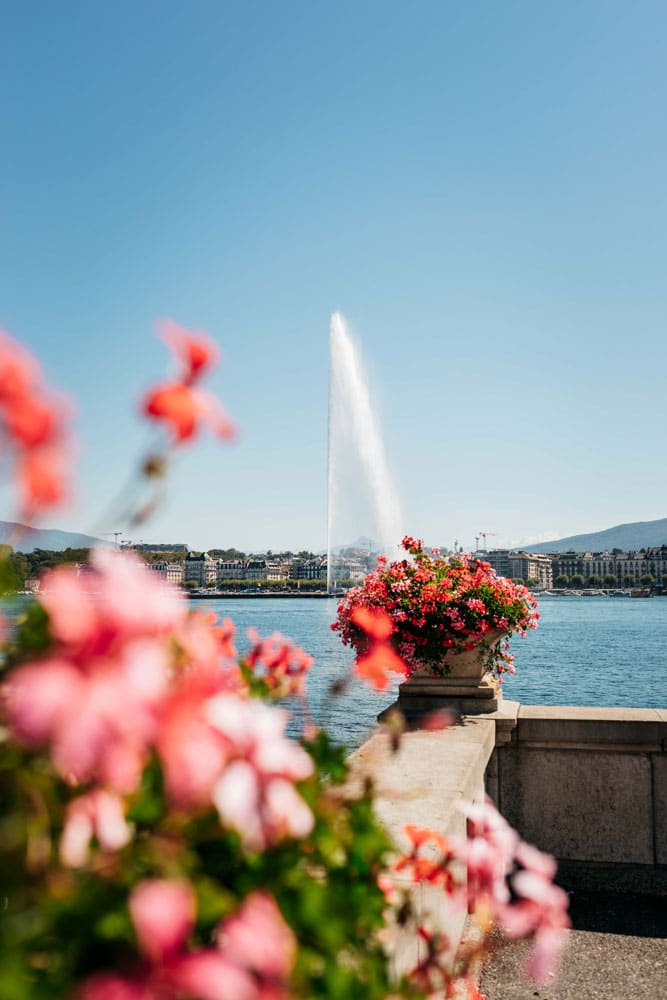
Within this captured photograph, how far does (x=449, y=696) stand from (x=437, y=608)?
83cm

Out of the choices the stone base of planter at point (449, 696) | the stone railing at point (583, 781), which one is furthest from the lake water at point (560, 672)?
the stone railing at point (583, 781)

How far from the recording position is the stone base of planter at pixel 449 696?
744 cm

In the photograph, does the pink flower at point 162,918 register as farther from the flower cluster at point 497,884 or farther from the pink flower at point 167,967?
the flower cluster at point 497,884

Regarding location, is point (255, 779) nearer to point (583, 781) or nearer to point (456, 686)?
point (583, 781)

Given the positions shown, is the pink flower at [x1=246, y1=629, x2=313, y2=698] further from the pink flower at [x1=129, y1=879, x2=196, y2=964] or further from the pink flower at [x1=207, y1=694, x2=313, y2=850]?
the pink flower at [x1=129, y1=879, x2=196, y2=964]

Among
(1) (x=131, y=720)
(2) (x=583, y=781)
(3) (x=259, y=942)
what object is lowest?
(2) (x=583, y=781)

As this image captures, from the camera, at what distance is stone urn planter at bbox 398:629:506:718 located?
7.49m

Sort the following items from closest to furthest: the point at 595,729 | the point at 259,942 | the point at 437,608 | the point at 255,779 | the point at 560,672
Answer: the point at 259,942 → the point at 255,779 → the point at 595,729 → the point at 437,608 → the point at 560,672

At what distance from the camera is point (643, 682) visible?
3906cm

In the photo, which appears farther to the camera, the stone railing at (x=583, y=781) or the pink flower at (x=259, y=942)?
the stone railing at (x=583, y=781)

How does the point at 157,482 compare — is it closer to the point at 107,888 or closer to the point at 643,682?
the point at 107,888

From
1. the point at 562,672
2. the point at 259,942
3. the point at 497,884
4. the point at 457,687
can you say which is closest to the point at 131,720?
the point at 259,942

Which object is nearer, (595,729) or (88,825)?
(88,825)

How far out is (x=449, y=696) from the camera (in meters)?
7.57
